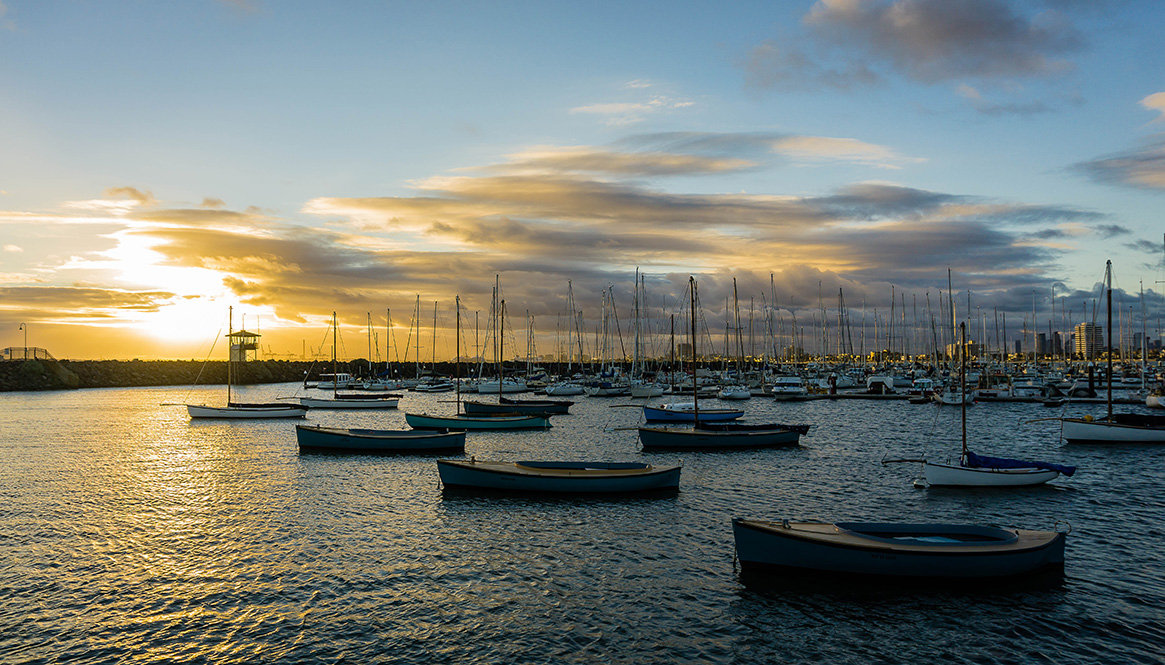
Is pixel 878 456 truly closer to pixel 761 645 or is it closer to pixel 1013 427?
pixel 1013 427

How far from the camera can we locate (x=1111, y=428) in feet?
188

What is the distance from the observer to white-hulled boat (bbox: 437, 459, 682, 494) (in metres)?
37.2

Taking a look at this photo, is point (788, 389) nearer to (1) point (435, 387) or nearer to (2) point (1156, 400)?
(2) point (1156, 400)

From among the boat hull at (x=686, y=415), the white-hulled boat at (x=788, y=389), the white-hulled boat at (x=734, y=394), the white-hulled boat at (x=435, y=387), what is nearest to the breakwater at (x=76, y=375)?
the white-hulled boat at (x=435, y=387)

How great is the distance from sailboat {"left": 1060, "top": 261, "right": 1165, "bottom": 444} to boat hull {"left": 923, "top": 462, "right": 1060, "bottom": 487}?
24.9 m

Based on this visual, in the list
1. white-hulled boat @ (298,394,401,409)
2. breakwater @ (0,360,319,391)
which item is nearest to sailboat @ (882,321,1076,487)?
white-hulled boat @ (298,394,401,409)

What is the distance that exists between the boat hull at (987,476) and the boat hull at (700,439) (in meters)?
19.2

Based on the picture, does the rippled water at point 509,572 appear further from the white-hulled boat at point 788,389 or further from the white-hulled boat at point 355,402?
the white-hulled boat at point 788,389

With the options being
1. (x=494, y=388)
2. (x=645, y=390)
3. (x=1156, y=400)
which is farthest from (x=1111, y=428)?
(x=494, y=388)

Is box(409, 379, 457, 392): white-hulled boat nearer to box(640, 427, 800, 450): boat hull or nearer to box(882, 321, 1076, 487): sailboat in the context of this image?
box(640, 427, 800, 450): boat hull

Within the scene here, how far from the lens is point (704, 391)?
132 meters

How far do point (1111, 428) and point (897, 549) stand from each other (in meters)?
47.9

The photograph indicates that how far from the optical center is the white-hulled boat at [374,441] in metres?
56.9

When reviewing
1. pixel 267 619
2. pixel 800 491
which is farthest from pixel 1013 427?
pixel 267 619
